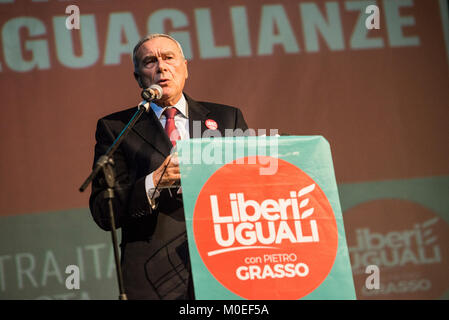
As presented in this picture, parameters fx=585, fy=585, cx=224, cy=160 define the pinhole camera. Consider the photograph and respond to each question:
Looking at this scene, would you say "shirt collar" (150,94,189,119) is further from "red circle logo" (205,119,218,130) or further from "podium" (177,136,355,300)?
"podium" (177,136,355,300)

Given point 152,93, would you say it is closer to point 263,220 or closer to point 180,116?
point 180,116

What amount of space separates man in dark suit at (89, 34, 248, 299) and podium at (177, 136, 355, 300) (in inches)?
6.7

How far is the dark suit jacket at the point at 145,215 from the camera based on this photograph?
2.05m

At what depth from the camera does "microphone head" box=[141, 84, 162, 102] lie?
207 cm

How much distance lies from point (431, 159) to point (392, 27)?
0.97m

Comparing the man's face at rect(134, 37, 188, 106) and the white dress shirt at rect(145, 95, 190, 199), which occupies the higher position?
the man's face at rect(134, 37, 188, 106)

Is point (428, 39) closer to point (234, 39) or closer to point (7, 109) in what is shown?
point (234, 39)

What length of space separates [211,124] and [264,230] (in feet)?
2.07

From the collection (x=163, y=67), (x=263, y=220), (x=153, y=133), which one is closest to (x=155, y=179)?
(x=153, y=133)

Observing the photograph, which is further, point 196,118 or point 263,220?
point 196,118

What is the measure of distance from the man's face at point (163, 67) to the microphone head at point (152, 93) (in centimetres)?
20

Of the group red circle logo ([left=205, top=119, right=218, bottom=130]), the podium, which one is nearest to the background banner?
red circle logo ([left=205, top=119, right=218, bottom=130])

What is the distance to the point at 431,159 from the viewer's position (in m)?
4.10

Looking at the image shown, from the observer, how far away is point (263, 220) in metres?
1.83
